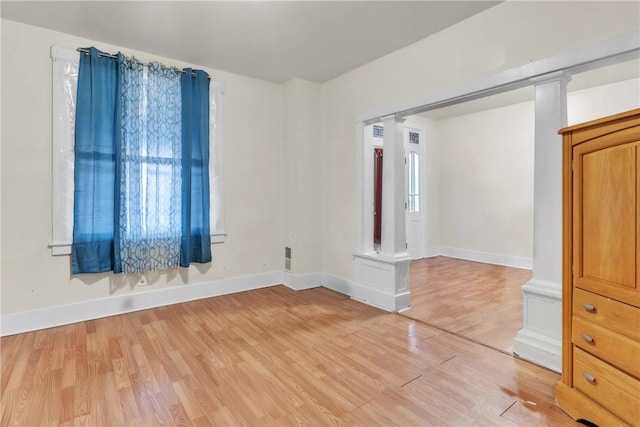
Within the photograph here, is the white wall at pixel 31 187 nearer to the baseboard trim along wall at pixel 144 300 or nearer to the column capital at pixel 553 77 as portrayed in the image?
the baseboard trim along wall at pixel 144 300

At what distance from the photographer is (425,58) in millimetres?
3016

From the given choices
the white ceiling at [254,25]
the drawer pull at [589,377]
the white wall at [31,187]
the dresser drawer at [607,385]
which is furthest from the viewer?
the white wall at [31,187]

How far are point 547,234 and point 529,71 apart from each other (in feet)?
3.82

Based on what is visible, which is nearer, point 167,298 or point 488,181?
point 167,298

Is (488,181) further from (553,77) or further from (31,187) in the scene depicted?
(31,187)

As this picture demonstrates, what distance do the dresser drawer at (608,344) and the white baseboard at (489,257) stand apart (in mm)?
4075

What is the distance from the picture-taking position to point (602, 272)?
1.56 metres

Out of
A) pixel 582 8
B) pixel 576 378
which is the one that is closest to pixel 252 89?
pixel 582 8

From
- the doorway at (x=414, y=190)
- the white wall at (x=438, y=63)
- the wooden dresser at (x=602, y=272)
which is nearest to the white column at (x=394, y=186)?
the white wall at (x=438, y=63)

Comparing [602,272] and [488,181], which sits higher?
[488,181]

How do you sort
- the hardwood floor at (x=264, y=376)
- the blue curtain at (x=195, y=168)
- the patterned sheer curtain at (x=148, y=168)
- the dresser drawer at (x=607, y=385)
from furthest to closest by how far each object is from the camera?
the blue curtain at (x=195, y=168)
the patterned sheer curtain at (x=148, y=168)
the hardwood floor at (x=264, y=376)
the dresser drawer at (x=607, y=385)

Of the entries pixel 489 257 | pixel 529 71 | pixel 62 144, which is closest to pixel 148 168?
pixel 62 144

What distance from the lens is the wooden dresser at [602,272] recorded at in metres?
1.43

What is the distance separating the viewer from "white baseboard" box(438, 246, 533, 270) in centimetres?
533
